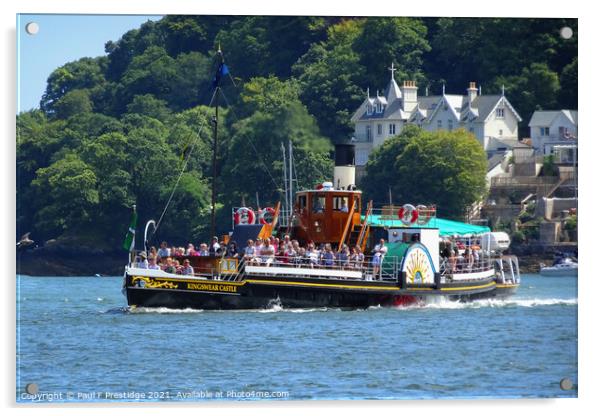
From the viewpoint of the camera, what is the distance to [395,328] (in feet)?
107

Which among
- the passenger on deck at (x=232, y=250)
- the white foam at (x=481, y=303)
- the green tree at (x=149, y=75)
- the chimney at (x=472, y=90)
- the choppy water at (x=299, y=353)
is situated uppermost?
the chimney at (x=472, y=90)

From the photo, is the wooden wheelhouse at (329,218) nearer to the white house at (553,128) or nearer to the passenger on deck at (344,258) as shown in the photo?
the passenger on deck at (344,258)

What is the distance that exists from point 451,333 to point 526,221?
26.7m

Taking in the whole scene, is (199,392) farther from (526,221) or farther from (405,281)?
(526,221)

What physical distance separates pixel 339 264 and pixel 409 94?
17.0 meters

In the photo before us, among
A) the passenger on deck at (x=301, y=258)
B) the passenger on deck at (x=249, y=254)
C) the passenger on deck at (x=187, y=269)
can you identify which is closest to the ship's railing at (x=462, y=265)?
the passenger on deck at (x=301, y=258)

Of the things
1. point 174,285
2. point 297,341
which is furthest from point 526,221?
point 297,341

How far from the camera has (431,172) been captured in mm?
55281

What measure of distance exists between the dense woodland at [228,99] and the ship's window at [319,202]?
1.66m

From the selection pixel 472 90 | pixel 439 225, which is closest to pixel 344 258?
pixel 439 225

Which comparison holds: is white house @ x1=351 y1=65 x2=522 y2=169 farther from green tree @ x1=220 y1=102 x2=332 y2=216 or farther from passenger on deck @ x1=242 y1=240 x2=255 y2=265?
Result: passenger on deck @ x1=242 y1=240 x2=255 y2=265

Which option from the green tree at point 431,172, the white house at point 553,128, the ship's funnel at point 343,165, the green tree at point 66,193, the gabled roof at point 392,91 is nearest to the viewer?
the white house at point 553,128

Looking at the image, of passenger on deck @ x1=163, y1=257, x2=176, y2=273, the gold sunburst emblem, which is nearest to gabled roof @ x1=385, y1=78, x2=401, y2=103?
the gold sunburst emblem

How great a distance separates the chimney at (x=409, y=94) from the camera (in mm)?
51250
